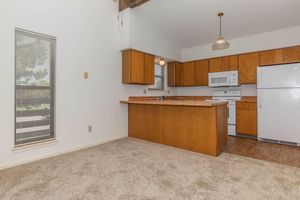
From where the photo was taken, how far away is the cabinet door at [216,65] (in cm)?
496

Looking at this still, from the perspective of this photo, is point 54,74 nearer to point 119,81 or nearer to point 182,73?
point 119,81

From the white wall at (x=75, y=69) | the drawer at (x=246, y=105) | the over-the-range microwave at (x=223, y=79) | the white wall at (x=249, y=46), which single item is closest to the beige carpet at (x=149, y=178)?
the white wall at (x=75, y=69)

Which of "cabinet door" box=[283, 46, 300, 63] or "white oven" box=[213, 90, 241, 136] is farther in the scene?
"white oven" box=[213, 90, 241, 136]

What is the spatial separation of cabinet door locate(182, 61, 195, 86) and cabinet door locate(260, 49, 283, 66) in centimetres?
193

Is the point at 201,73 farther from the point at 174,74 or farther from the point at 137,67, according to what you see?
the point at 137,67

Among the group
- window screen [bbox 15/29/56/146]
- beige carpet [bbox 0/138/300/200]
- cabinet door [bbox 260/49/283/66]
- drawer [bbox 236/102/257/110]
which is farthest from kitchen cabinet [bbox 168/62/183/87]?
window screen [bbox 15/29/56/146]

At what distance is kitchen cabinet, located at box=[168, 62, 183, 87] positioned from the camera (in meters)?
5.88

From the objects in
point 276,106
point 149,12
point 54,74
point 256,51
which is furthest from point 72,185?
point 256,51

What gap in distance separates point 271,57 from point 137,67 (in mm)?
3224

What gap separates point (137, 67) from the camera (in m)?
4.22

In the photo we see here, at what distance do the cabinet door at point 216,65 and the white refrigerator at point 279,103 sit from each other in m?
1.04

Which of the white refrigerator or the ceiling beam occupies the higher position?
the ceiling beam

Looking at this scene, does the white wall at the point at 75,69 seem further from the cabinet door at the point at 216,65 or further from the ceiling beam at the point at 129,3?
the cabinet door at the point at 216,65

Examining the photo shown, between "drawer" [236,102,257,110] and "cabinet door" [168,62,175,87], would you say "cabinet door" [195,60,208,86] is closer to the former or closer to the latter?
"cabinet door" [168,62,175,87]
